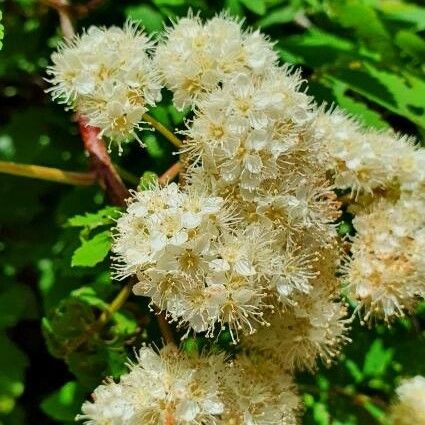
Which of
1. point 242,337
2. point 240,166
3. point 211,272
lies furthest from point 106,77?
point 242,337

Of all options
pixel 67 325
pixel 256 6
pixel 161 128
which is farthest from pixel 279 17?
pixel 67 325

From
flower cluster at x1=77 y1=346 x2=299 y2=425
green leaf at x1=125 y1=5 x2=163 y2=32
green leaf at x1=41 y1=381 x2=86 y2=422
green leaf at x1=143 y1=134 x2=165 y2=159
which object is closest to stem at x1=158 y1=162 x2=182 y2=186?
green leaf at x1=143 y1=134 x2=165 y2=159

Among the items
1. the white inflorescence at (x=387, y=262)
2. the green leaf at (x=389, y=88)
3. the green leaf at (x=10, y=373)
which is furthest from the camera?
the green leaf at (x=10, y=373)

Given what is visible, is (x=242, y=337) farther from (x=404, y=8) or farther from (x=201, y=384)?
(x=404, y=8)

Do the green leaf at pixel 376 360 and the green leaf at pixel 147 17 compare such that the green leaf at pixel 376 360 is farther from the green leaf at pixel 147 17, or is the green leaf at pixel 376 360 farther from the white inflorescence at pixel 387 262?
the green leaf at pixel 147 17

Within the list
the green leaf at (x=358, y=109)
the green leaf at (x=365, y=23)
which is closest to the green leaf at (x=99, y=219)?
the green leaf at (x=358, y=109)

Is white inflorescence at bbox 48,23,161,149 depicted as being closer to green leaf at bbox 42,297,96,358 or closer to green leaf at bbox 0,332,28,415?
green leaf at bbox 42,297,96,358

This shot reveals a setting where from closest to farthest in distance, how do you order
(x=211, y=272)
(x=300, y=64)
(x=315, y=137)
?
(x=211, y=272)
(x=315, y=137)
(x=300, y=64)
